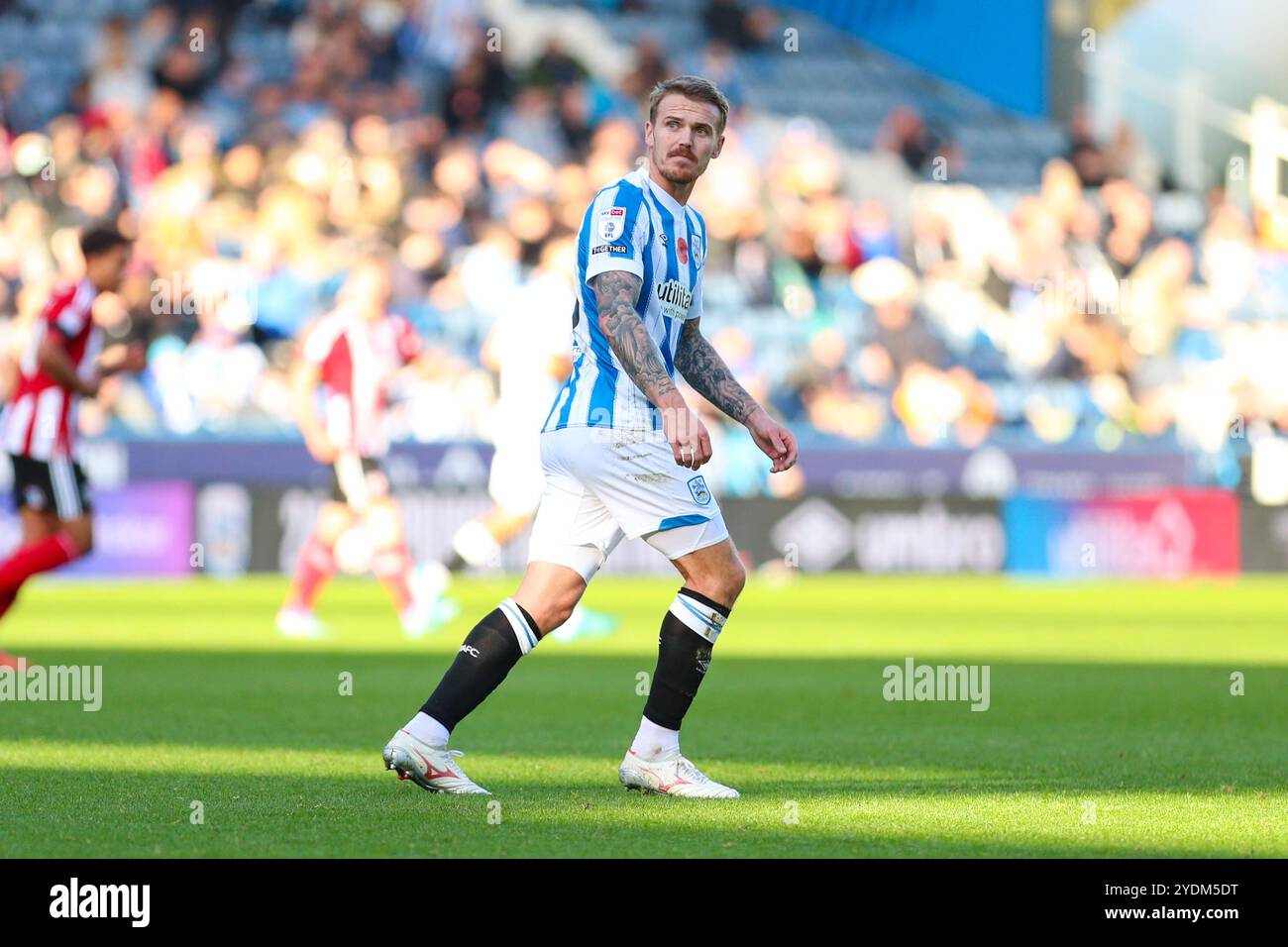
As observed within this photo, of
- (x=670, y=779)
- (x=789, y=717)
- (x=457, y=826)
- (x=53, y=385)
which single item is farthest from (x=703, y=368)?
(x=53, y=385)

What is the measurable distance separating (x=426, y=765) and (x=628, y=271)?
5.30 ft

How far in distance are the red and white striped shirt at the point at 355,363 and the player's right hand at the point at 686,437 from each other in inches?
317

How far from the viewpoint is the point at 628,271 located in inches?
259

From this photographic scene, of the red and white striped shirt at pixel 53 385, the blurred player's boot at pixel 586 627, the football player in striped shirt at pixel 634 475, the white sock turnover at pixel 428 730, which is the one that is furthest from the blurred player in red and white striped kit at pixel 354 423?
the white sock turnover at pixel 428 730

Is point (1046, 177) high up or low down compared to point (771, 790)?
up

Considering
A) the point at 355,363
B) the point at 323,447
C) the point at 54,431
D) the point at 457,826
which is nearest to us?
the point at 457,826

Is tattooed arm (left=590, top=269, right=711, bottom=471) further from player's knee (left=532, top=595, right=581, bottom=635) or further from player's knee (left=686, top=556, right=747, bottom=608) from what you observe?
player's knee (left=532, top=595, right=581, bottom=635)

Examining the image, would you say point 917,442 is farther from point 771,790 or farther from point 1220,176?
point 771,790

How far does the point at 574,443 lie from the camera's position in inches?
266

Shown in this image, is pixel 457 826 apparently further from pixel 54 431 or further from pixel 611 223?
pixel 54 431

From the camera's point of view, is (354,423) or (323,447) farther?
(354,423)

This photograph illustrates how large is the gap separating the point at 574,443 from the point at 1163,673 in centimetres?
644

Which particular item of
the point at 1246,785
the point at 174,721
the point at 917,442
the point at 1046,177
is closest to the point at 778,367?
the point at 917,442
